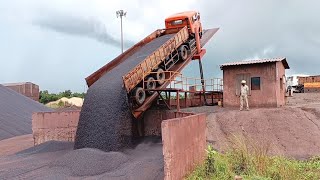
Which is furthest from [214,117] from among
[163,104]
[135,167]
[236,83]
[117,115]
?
[135,167]

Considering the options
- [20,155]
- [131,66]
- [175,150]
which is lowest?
[20,155]

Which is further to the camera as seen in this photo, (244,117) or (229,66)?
(229,66)

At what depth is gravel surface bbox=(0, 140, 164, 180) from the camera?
30.7ft

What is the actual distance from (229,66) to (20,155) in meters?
10.6

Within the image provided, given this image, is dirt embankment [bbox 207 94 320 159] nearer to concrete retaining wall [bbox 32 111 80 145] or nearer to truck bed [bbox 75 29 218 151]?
truck bed [bbox 75 29 218 151]

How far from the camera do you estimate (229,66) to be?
1777 centimetres

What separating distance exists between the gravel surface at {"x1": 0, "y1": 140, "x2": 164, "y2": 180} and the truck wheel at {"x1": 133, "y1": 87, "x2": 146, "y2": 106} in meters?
1.80

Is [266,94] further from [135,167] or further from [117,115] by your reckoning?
[135,167]

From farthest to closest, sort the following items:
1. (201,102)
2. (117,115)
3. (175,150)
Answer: (201,102) < (117,115) < (175,150)

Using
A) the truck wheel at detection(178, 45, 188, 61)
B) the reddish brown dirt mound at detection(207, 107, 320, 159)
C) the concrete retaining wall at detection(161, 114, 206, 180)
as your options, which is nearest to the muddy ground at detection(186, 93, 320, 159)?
the reddish brown dirt mound at detection(207, 107, 320, 159)

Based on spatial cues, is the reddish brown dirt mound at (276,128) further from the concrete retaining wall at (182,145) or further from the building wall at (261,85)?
the concrete retaining wall at (182,145)

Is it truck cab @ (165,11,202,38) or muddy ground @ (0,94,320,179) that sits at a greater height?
truck cab @ (165,11,202,38)

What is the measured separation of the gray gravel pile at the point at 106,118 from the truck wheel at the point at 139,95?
1.84ft

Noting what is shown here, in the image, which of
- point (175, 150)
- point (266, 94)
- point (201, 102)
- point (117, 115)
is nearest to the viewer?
point (175, 150)
